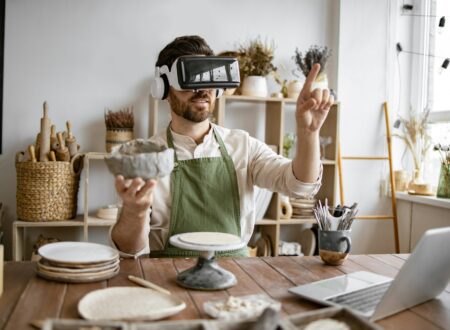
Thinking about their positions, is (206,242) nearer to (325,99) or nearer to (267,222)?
(325,99)

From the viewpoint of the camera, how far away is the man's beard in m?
2.04

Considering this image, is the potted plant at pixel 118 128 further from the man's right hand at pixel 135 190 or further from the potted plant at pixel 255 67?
the man's right hand at pixel 135 190

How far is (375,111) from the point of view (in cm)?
393

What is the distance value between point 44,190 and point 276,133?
1.56 metres

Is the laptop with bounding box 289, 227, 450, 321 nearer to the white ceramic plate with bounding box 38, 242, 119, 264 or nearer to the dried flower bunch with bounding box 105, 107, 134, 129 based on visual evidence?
the white ceramic plate with bounding box 38, 242, 119, 264

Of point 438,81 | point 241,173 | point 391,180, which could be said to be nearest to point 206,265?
point 241,173

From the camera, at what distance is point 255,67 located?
11.5 feet

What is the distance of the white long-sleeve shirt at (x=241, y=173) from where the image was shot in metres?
2.03

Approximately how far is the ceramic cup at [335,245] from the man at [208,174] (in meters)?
0.25

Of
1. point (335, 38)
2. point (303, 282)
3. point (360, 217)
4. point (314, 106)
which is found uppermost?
point (335, 38)

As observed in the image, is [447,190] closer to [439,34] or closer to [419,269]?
[439,34]

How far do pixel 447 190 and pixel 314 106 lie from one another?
2.05 metres

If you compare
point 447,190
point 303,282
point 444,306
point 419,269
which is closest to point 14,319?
point 303,282

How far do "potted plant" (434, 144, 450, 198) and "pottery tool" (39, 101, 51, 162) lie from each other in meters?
2.41
